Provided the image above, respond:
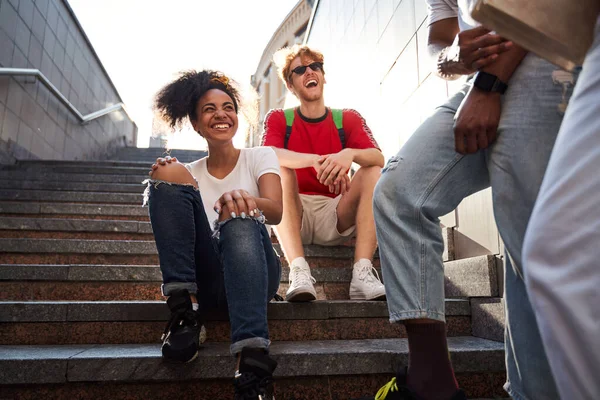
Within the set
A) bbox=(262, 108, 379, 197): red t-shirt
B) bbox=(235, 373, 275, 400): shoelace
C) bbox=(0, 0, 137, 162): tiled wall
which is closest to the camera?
bbox=(235, 373, 275, 400): shoelace

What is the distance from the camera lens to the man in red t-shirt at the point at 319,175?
2.09m

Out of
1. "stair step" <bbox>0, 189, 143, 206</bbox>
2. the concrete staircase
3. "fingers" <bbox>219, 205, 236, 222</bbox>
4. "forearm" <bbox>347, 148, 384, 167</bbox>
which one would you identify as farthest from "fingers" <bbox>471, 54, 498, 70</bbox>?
"stair step" <bbox>0, 189, 143, 206</bbox>

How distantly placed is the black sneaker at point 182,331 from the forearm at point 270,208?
0.41 meters

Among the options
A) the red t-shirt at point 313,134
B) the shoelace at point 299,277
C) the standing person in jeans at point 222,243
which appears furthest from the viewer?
the red t-shirt at point 313,134

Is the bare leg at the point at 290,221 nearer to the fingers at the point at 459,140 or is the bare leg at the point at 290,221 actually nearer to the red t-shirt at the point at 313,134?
the red t-shirt at the point at 313,134

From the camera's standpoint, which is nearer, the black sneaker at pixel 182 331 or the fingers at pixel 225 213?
the black sneaker at pixel 182 331

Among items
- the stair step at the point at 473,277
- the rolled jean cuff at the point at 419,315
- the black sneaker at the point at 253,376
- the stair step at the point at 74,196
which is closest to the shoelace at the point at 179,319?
the black sneaker at the point at 253,376

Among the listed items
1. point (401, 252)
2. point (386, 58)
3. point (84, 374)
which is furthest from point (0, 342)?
point (386, 58)

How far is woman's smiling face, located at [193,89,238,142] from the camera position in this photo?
1960 millimetres

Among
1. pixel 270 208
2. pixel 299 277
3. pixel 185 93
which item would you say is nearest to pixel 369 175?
pixel 299 277

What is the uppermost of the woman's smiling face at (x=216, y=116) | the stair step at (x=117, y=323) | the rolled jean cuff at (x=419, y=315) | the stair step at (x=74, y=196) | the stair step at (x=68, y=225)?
the woman's smiling face at (x=216, y=116)

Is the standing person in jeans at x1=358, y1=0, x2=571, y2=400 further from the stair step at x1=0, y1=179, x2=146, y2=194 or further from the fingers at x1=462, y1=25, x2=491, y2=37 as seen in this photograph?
the stair step at x1=0, y1=179, x2=146, y2=194

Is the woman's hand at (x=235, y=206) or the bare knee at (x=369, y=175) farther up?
the bare knee at (x=369, y=175)

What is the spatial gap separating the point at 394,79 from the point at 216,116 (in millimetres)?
2054
